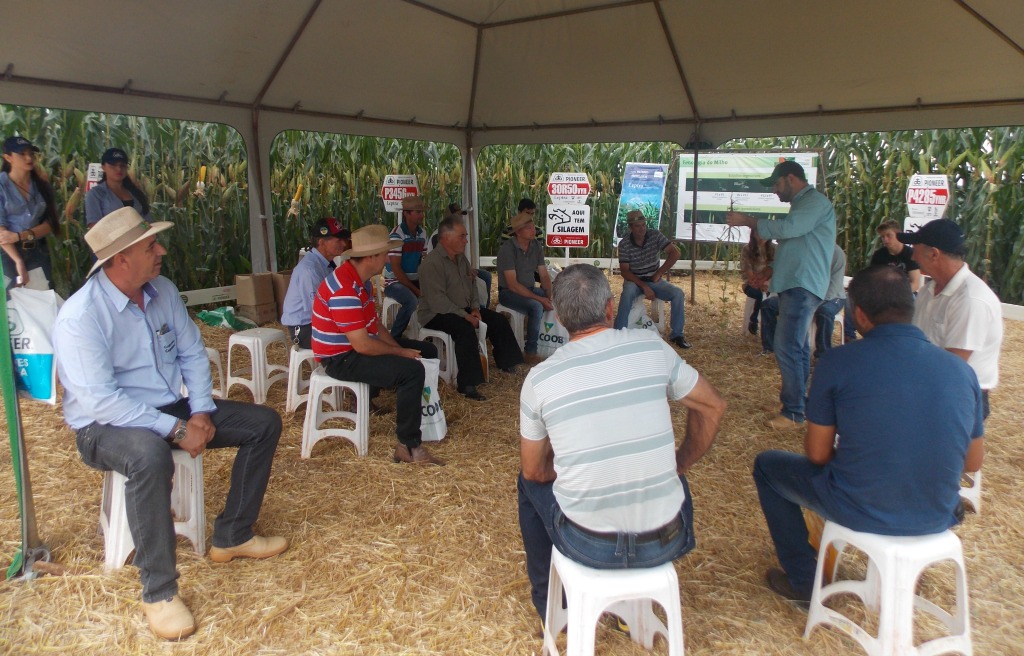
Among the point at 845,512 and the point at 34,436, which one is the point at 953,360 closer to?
the point at 845,512

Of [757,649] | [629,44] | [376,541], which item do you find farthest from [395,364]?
[629,44]

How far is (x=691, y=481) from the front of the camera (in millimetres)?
3598

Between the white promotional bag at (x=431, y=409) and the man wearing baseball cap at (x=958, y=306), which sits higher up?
the man wearing baseball cap at (x=958, y=306)

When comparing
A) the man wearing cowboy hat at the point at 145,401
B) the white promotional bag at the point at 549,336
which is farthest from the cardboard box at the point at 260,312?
the man wearing cowboy hat at the point at 145,401

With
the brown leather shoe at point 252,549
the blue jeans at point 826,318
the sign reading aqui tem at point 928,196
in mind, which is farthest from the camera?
the sign reading aqui tem at point 928,196

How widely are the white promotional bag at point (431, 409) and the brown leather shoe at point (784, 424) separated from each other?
2214 millimetres

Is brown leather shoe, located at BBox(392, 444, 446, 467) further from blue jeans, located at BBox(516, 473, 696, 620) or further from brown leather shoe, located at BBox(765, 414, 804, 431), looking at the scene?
brown leather shoe, located at BBox(765, 414, 804, 431)

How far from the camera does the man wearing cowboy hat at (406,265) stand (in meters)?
5.86

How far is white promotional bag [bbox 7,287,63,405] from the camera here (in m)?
2.47

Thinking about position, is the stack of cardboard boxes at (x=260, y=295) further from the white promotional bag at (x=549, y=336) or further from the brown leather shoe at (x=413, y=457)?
the brown leather shoe at (x=413, y=457)

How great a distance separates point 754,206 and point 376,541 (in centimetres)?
850

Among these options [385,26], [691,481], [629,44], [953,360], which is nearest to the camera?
[953,360]

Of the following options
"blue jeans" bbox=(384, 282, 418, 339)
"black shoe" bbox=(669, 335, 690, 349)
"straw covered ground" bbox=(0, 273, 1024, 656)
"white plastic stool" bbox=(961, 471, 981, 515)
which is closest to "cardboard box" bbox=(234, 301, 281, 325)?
"blue jeans" bbox=(384, 282, 418, 339)

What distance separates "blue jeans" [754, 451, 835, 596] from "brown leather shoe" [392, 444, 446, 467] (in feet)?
6.41
